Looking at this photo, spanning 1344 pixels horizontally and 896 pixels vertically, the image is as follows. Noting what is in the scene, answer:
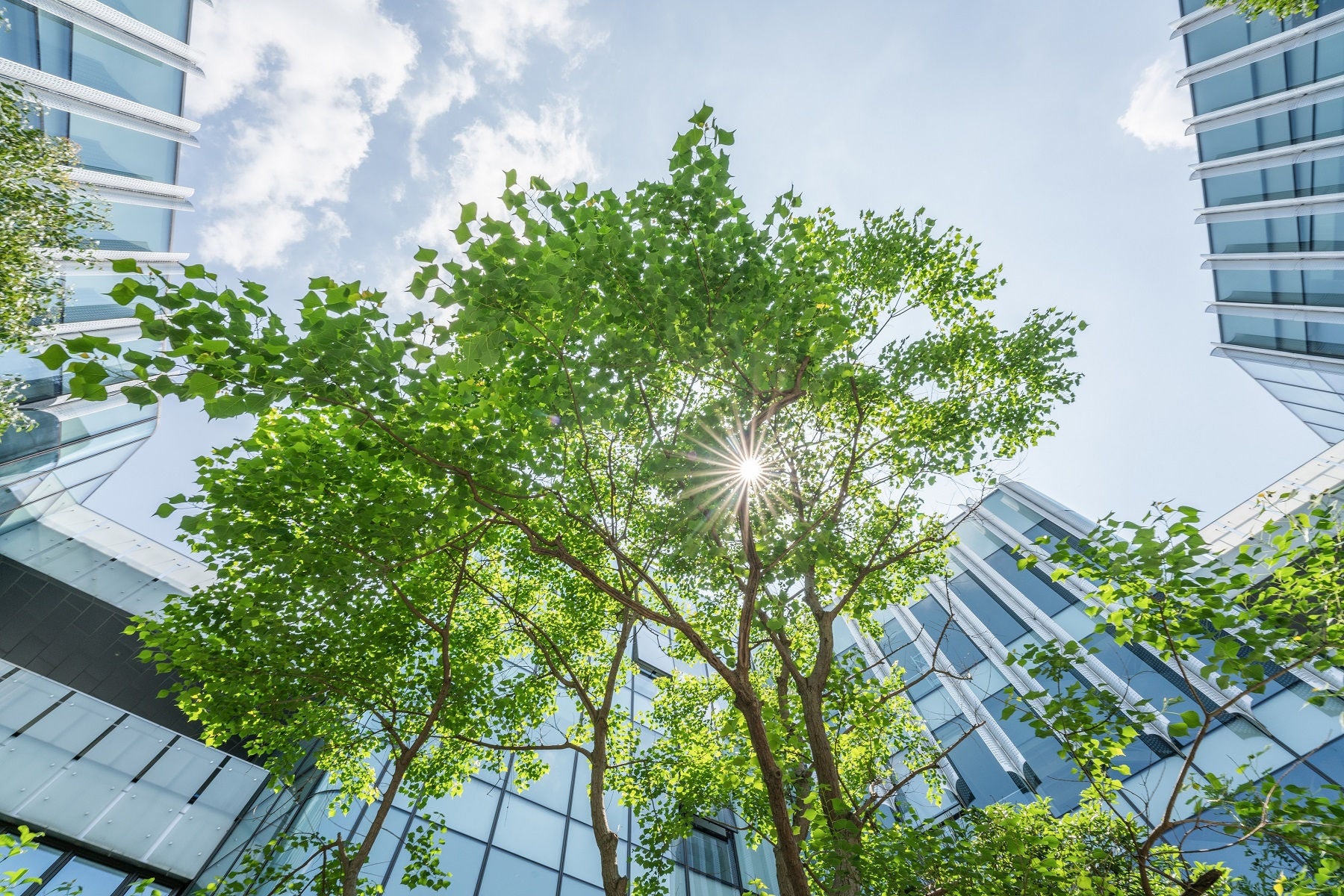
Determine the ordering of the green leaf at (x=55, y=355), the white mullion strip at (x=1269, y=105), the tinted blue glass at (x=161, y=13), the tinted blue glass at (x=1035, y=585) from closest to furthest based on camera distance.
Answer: the green leaf at (x=55, y=355)
the white mullion strip at (x=1269, y=105)
the tinted blue glass at (x=161, y=13)
the tinted blue glass at (x=1035, y=585)

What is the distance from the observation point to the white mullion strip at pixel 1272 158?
56.2 feet

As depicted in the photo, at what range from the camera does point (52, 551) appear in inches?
601

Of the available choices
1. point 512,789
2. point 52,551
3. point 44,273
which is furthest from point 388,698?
point 52,551

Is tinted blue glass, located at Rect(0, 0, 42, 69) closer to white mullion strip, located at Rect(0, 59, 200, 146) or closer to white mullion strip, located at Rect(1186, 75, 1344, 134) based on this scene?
white mullion strip, located at Rect(0, 59, 200, 146)

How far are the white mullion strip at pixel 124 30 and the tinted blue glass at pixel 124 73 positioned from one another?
7.8 inches

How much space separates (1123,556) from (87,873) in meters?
18.8

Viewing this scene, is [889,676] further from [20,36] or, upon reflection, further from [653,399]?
[20,36]

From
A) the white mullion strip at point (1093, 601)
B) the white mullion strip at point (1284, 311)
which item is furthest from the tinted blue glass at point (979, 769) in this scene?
the white mullion strip at point (1284, 311)

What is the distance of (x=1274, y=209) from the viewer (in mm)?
19031

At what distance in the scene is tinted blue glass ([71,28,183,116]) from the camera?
663 inches

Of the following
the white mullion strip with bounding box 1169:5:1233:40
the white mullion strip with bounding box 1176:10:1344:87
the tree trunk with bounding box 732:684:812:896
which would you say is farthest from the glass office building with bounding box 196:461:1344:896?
the white mullion strip with bounding box 1169:5:1233:40

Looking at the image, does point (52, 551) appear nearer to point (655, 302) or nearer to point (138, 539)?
point (138, 539)

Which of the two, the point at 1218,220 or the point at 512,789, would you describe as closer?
the point at 512,789

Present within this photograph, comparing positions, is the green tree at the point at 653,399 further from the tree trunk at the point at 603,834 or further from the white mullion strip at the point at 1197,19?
the white mullion strip at the point at 1197,19
